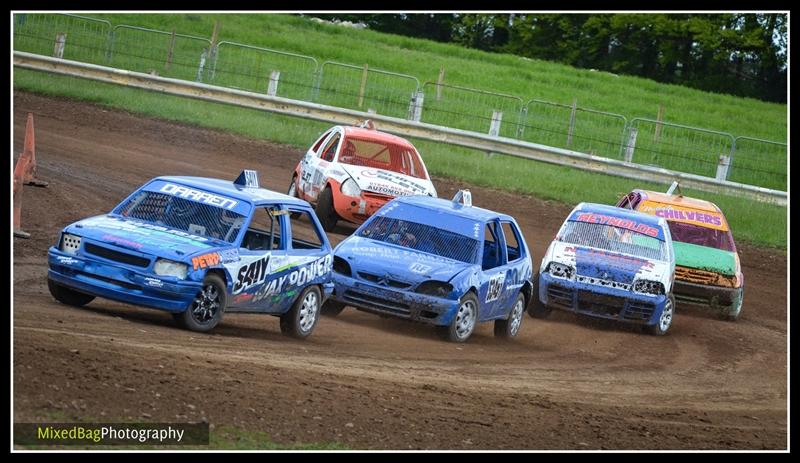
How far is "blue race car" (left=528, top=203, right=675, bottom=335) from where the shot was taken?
52.3ft

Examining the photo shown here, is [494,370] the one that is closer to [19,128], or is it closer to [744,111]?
[19,128]

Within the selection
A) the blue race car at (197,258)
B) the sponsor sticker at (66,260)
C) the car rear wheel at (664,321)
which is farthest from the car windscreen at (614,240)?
the sponsor sticker at (66,260)

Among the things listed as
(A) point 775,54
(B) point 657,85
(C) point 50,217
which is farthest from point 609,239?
(B) point 657,85

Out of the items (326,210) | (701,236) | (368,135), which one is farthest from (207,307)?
(701,236)

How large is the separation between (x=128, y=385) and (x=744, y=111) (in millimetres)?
32945

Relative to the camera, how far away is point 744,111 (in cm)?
3869

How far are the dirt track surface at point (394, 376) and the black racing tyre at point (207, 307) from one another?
0.16m

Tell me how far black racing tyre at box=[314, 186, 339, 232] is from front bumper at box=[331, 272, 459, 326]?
5.67 meters

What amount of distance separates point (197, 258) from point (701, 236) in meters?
10.2

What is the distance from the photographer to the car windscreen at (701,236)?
61.4 feet

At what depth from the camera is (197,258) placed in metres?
10.8

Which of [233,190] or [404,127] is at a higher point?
[233,190]

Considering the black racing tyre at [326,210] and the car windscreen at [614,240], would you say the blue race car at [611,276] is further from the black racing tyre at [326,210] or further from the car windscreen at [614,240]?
the black racing tyre at [326,210]

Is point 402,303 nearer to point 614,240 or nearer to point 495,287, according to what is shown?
point 495,287
